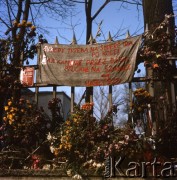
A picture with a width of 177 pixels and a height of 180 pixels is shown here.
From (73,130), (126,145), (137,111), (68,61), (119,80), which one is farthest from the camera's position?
(68,61)

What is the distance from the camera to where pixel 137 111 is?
562 cm

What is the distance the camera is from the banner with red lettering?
6.19 m

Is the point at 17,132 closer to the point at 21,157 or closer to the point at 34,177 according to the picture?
the point at 21,157

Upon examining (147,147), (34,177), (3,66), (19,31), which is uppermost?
(19,31)

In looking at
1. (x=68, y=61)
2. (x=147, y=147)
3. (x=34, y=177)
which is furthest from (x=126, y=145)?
(x=68, y=61)

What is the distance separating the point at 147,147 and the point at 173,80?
1.44 metres

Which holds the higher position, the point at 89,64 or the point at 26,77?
the point at 89,64

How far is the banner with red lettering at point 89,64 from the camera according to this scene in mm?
6191

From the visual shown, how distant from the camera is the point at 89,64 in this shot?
637cm

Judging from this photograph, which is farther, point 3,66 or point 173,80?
point 3,66

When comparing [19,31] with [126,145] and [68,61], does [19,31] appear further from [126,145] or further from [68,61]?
[126,145]

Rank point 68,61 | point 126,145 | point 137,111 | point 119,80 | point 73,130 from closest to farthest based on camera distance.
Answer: point 126,145 → point 73,130 → point 137,111 → point 119,80 → point 68,61

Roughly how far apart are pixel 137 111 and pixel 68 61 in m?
1.84

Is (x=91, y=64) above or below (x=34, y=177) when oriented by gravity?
above
